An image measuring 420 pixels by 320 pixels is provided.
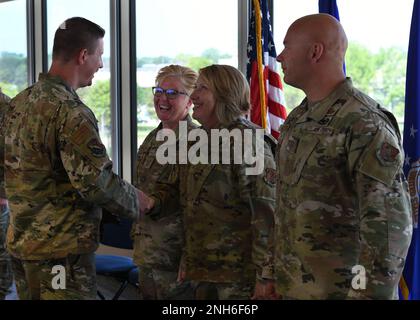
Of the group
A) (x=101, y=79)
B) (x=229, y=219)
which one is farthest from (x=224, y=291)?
Result: (x=101, y=79)

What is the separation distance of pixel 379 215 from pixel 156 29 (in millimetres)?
3953

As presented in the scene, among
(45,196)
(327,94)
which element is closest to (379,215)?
(327,94)

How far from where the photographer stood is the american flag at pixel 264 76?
12.2ft

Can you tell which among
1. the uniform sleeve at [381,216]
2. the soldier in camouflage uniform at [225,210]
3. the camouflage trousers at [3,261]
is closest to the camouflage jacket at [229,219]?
the soldier in camouflage uniform at [225,210]

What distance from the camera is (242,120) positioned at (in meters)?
2.46

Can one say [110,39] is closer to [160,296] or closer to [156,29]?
[156,29]

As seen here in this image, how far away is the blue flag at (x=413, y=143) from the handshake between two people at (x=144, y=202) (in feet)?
4.41

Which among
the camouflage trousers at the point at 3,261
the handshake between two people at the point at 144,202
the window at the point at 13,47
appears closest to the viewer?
the handshake between two people at the point at 144,202

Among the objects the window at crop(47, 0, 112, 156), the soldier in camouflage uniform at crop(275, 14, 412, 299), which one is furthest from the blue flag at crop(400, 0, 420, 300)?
the window at crop(47, 0, 112, 156)

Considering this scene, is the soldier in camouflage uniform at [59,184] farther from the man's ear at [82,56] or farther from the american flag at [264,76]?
the american flag at [264,76]

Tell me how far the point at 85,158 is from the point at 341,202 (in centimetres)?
95

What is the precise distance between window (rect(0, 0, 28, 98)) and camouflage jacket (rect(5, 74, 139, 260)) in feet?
13.6

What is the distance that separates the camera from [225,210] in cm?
237

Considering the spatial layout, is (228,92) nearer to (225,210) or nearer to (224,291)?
(225,210)
